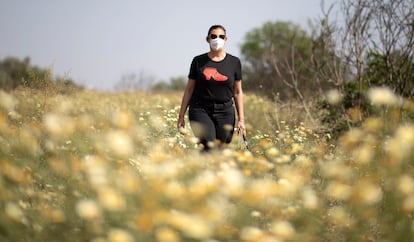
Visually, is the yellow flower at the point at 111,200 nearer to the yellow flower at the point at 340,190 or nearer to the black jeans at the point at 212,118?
the yellow flower at the point at 340,190

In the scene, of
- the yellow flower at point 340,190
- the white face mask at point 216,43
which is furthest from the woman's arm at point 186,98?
the yellow flower at point 340,190

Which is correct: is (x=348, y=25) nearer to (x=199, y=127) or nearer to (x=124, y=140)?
(x=199, y=127)

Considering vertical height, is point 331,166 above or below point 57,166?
above

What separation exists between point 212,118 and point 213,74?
1.28ft

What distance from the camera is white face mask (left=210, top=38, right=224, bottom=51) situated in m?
3.97

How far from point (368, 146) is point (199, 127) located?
1523 mm

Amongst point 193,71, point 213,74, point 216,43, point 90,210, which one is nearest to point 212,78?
point 213,74

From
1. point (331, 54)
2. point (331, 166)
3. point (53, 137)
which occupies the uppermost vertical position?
point (331, 54)

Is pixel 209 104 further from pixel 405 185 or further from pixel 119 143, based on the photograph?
pixel 405 185

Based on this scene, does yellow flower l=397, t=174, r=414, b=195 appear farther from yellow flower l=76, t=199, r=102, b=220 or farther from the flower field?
yellow flower l=76, t=199, r=102, b=220

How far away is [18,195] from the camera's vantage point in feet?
7.30

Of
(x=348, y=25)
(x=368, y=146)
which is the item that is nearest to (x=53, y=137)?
(x=368, y=146)

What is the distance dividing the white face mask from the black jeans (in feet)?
1.65

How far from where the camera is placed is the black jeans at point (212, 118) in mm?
3894
